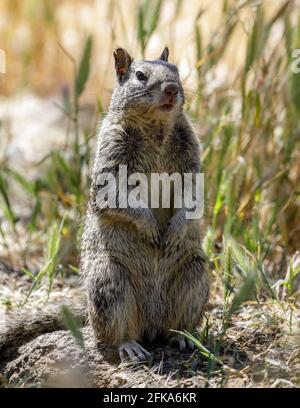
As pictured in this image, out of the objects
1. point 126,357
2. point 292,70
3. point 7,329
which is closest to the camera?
point 126,357

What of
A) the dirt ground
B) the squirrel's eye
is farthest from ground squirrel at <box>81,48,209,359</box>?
the dirt ground

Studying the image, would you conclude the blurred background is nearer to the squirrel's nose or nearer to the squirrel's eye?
the squirrel's eye

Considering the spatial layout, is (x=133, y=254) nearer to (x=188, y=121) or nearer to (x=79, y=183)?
(x=188, y=121)

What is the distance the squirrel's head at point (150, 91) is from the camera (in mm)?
4781

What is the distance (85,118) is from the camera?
9938 millimetres

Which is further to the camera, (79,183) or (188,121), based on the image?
(79,183)

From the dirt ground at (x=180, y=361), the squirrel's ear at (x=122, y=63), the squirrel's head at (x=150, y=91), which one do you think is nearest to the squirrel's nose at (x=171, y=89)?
the squirrel's head at (x=150, y=91)

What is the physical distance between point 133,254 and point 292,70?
6.27 ft

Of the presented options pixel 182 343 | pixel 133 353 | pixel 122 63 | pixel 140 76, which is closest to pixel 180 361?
pixel 182 343

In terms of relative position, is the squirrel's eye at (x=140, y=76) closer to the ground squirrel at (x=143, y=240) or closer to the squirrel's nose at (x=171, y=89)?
the ground squirrel at (x=143, y=240)

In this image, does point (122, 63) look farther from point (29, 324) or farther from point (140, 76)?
point (29, 324)

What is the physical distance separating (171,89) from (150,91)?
19 cm

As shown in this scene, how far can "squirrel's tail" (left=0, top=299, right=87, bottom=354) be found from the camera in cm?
511
